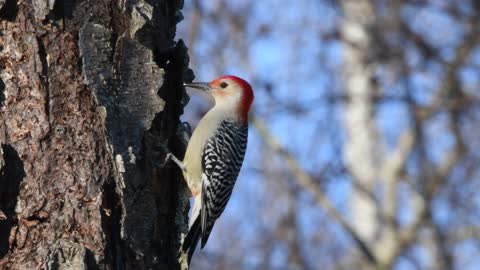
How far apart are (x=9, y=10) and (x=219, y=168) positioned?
7.09ft

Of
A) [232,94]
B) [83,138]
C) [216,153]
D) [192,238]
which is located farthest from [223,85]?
[83,138]

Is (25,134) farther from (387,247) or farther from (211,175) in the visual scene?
(387,247)

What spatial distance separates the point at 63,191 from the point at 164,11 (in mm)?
975

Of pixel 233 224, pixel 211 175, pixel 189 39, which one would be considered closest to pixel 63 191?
pixel 211 175

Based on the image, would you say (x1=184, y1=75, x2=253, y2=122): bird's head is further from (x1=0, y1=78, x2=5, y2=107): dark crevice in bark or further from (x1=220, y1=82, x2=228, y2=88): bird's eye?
(x1=0, y1=78, x2=5, y2=107): dark crevice in bark

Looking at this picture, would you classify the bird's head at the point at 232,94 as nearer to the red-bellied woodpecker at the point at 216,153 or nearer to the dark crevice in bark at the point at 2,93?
the red-bellied woodpecker at the point at 216,153

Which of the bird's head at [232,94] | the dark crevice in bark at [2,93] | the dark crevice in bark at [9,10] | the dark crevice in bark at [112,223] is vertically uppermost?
the bird's head at [232,94]

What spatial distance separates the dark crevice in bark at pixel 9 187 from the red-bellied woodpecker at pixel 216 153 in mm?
1124

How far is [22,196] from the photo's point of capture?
10.9 ft

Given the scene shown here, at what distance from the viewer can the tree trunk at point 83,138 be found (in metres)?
3.29

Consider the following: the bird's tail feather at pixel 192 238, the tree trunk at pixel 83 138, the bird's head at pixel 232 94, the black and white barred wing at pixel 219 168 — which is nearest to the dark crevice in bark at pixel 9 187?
the tree trunk at pixel 83 138

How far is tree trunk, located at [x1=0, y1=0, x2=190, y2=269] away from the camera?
10.8 ft

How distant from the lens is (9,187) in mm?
3318

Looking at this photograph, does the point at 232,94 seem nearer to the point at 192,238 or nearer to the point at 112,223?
the point at 192,238
